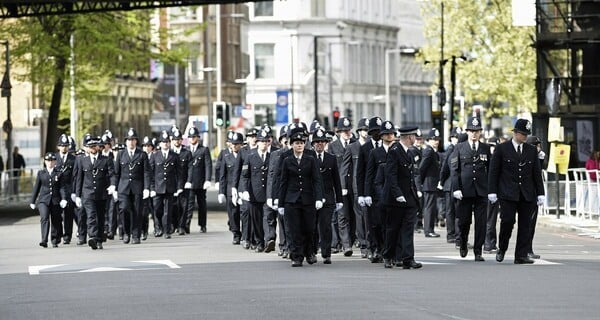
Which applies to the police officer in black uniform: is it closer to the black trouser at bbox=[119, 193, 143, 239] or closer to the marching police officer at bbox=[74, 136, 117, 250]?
the marching police officer at bbox=[74, 136, 117, 250]

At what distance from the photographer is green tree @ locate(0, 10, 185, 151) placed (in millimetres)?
57656

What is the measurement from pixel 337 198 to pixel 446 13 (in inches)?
2046

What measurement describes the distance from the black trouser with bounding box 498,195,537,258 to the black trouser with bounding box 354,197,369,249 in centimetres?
234

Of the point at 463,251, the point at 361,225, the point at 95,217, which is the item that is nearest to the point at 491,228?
the point at 463,251

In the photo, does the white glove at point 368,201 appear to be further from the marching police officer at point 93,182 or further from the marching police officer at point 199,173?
the marching police officer at point 199,173

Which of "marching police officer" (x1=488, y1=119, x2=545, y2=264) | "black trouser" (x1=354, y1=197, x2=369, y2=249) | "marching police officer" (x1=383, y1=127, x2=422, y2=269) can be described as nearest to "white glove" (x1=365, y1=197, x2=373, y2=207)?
"marching police officer" (x1=383, y1=127, x2=422, y2=269)

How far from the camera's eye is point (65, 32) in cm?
5825

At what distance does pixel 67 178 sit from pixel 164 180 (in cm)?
325

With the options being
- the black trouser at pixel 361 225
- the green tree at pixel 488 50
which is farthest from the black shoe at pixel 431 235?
the green tree at pixel 488 50

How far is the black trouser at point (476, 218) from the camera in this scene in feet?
84.1

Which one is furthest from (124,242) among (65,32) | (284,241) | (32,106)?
(32,106)

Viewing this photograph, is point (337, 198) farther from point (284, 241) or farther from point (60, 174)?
point (60, 174)

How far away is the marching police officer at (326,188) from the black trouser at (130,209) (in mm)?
7892

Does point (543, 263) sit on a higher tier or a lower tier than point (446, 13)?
lower
